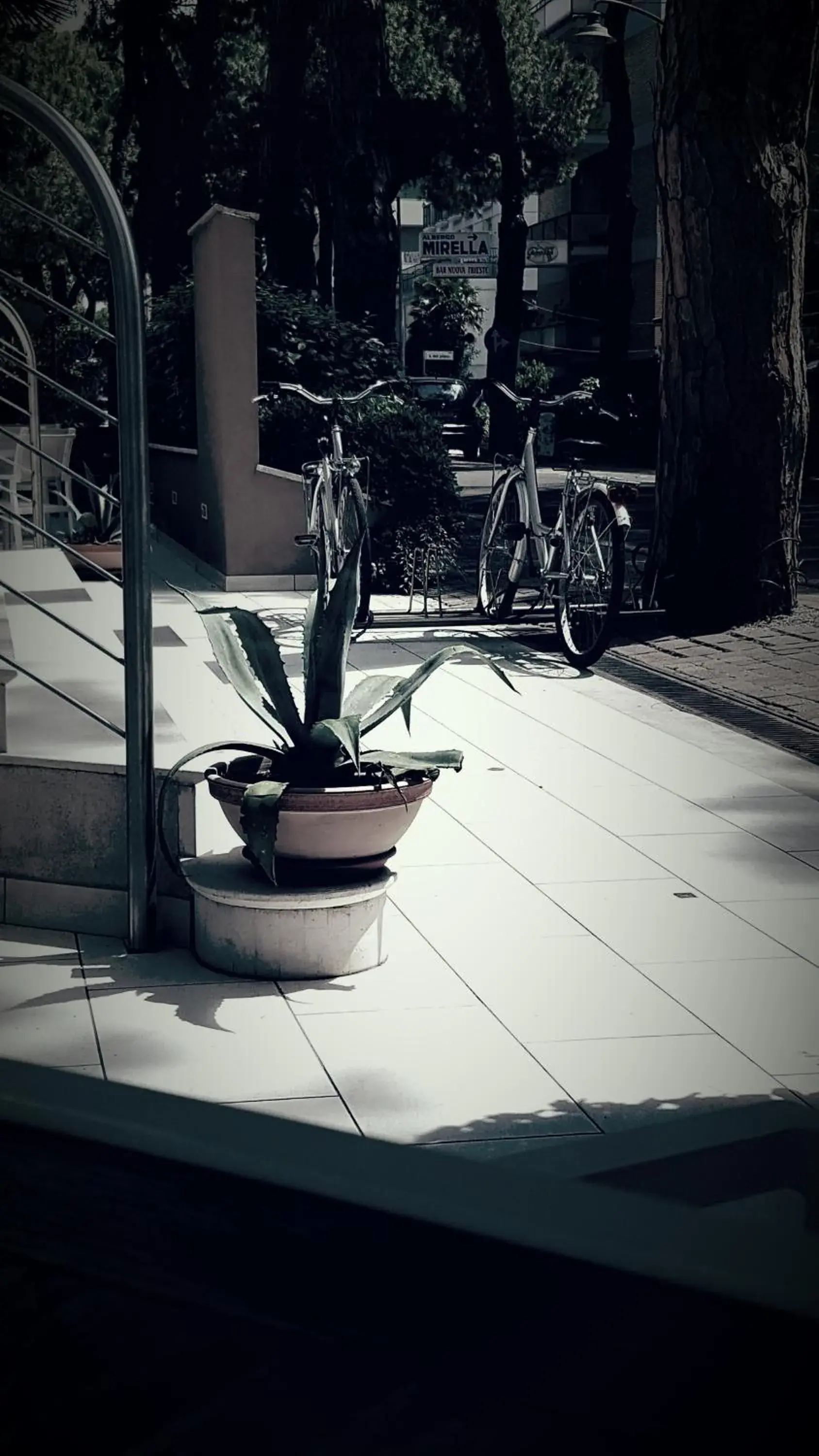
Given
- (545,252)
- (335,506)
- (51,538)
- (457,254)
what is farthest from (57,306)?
(545,252)

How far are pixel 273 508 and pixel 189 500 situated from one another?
6.34ft

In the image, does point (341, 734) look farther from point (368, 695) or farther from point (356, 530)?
point (356, 530)

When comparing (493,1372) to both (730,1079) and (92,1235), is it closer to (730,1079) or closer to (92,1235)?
(92,1235)

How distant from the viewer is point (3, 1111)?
2.90 ft

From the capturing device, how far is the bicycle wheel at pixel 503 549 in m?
10.4

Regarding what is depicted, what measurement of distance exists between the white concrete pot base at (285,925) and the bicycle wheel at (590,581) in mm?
4763

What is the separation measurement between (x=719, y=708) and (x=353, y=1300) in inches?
309

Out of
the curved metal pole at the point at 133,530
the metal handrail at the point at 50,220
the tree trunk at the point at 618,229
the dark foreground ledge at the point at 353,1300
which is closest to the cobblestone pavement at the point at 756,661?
the curved metal pole at the point at 133,530

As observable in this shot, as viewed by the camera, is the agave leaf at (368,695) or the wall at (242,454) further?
the wall at (242,454)

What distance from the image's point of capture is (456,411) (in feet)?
133

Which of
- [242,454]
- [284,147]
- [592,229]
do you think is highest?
[592,229]

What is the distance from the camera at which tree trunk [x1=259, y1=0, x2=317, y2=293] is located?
19.8 meters

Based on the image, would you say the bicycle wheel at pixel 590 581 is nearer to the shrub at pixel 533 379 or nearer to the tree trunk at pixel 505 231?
the tree trunk at pixel 505 231

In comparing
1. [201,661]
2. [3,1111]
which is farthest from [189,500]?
[3,1111]
